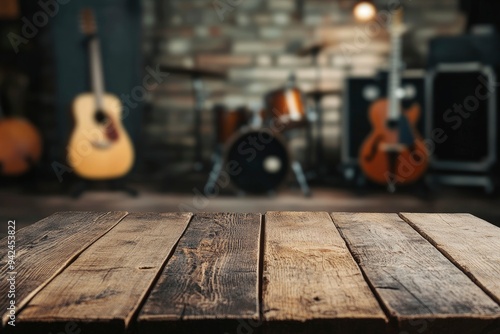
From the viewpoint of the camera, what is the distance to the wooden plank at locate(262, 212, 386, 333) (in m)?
0.65

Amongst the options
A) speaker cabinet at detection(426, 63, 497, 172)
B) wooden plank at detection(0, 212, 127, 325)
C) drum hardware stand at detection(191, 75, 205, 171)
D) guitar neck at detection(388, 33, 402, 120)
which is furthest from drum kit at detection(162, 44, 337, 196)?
wooden plank at detection(0, 212, 127, 325)

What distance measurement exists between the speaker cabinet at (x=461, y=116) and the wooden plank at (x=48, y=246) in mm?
3238

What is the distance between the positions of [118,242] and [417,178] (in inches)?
120

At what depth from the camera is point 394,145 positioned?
3699 millimetres

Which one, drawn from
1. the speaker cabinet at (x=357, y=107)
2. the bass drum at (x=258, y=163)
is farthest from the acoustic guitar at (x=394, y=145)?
the bass drum at (x=258, y=163)

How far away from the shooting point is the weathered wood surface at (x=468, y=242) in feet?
2.64

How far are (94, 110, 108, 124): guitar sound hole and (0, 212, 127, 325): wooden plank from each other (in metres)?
2.56

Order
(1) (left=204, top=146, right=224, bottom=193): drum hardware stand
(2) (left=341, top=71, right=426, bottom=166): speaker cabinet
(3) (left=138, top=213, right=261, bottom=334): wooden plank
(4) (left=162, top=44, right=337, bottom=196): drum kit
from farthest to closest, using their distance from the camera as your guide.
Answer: (2) (left=341, top=71, right=426, bottom=166): speaker cabinet < (1) (left=204, top=146, right=224, bottom=193): drum hardware stand < (4) (left=162, top=44, right=337, bottom=196): drum kit < (3) (left=138, top=213, right=261, bottom=334): wooden plank

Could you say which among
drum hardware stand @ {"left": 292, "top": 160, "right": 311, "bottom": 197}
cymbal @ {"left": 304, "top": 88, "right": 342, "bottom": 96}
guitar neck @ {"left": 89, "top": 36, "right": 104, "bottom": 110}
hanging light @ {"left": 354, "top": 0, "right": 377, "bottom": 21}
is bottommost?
drum hardware stand @ {"left": 292, "top": 160, "right": 311, "bottom": 197}

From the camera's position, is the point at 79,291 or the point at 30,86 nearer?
the point at 79,291

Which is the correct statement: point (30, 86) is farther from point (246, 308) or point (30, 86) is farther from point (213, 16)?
point (246, 308)

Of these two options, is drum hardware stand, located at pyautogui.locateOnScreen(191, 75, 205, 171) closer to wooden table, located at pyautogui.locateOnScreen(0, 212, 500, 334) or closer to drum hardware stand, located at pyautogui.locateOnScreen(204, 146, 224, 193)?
drum hardware stand, located at pyautogui.locateOnScreen(204, 146, 224, 193)

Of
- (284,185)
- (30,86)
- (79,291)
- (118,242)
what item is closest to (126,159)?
(284,185)

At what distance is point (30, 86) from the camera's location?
4.75 m
